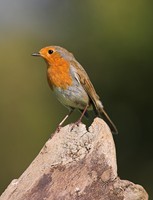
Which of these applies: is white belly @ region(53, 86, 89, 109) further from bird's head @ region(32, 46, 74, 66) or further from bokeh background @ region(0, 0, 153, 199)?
bokeh background @ region(0, 0, 153, 199)

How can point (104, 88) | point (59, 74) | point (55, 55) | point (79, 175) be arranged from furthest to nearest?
point (104, 88) → point (55, 55) → point (59, 74) → point (79, 175)

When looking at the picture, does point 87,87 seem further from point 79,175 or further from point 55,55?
point 79,175

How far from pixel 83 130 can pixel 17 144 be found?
1113 cm

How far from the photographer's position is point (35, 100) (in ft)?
58.5

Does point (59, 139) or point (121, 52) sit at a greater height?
point (59, 139)

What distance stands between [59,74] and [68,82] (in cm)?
10

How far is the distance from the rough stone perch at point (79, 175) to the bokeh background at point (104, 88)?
878 centimetres

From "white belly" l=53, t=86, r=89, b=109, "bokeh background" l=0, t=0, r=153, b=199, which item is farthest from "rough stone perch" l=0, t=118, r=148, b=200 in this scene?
"bokeh background" l=0, t=0, r=153, b=199

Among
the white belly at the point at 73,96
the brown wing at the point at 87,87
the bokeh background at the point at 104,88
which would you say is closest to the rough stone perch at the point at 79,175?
the white belly at the point at 73,96

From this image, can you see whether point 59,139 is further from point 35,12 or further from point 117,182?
point 35,12

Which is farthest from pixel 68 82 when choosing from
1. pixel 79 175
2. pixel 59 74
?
pixel 79 175

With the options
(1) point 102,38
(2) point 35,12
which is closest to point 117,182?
(1) point 102,38

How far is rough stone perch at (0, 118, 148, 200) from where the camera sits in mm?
4891

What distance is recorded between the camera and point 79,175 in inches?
196
